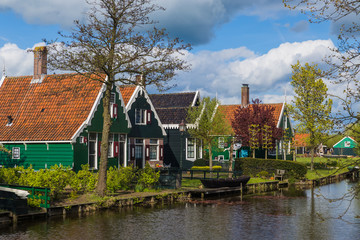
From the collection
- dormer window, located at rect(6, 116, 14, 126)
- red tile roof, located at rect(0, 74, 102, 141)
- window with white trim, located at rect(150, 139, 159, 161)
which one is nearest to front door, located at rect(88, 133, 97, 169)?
red tile roof, located at rect(0, 74, 102, 141)

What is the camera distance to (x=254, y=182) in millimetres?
35750

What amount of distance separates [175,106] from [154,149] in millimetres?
9057

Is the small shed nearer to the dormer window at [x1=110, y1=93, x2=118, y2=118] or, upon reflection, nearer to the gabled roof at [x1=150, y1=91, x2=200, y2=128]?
the gabled roof at [x1=150, y1=91, x2=200, y2=128]

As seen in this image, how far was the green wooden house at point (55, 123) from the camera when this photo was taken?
30.6 metres

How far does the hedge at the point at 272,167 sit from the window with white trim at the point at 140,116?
380 inches

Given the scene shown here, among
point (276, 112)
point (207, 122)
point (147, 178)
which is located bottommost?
point (147, 178)

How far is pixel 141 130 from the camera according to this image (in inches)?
1535

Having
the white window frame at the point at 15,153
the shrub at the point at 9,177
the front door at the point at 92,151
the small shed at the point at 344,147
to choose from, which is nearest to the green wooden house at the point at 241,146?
the front door at the point at 92,151

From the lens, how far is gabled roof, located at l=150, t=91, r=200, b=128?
46.8 metres

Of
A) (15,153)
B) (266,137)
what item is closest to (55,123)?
(15,153)

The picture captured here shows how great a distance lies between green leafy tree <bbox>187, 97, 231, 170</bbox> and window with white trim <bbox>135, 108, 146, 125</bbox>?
5535 mm

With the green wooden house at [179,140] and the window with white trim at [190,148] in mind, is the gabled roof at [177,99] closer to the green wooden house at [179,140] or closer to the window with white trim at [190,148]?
the green wooden house at [179,140]

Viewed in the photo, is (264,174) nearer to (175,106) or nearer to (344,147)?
(175,106)

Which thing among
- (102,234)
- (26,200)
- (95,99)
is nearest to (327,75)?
(102,234)
